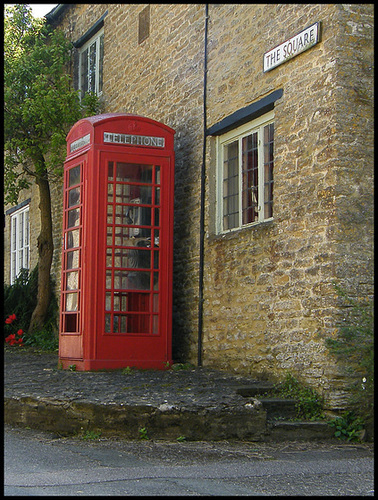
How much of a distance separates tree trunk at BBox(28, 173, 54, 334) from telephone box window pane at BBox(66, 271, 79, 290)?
512 centimetres

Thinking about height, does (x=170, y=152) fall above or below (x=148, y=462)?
above

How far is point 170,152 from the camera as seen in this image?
10.2 meters

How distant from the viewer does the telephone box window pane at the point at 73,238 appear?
10110mm

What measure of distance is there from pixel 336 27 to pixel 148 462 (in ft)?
16.8

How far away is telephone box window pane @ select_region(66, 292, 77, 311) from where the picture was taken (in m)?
10.0

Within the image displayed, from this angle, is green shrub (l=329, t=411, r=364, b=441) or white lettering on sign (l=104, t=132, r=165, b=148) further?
white lettering on sign (l=104, t=132, r=165, b=148)

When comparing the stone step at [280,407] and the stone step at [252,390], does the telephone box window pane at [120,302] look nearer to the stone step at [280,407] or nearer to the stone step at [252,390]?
the stone step at [252,390]

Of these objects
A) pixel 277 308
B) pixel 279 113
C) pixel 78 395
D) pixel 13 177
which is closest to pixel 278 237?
pixel 277 308

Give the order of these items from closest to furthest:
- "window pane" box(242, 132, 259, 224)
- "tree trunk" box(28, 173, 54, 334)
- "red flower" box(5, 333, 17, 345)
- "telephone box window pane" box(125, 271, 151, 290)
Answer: "window pane" box(242, 132, 259, 224) < "telephone box window pane" box(125, 271, 151, 290) < "red flower" box(5, 333, 17, 345) < "tree trunk" box(28, 173, 54, 334)

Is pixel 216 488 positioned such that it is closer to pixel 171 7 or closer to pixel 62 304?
pixel 62 304

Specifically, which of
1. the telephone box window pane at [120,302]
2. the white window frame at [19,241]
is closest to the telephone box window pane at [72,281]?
the telephone box window pane at [120,302]

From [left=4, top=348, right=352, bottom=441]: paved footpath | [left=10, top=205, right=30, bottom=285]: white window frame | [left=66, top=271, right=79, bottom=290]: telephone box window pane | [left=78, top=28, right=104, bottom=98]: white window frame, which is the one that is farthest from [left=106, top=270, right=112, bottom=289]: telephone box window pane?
[left=10, top=205, right=30, bottom=285]: white window frame

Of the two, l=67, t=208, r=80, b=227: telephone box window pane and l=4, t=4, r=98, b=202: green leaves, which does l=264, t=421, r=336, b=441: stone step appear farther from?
l=4, t=4, r=98, b=202: green leaves

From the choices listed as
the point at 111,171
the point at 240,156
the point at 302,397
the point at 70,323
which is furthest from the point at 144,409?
the point at 240,156
